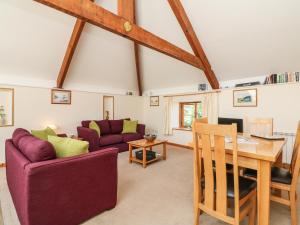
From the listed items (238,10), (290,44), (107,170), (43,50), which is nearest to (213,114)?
(290,44)

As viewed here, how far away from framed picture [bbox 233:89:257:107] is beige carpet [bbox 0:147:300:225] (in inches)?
79.6

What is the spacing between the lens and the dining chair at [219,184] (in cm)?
146

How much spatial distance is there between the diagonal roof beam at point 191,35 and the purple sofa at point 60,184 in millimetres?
2850

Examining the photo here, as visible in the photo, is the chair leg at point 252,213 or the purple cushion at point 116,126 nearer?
the chair leg at point 252,213

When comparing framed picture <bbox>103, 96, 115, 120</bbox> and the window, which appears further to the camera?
framed picture <bbox>103, 96, 115, 120</bbox>

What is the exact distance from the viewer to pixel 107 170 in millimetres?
2027

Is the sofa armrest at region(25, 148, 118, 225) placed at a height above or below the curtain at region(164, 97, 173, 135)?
below

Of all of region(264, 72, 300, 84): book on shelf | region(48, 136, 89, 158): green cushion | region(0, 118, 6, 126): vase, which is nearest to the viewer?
region(48, 136, 89, 158): green cushion

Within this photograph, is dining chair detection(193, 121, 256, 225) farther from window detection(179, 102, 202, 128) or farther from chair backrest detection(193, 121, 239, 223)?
window detection(179, 102, 202, 128)

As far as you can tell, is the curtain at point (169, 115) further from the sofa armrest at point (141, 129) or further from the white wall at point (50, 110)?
the white wall at point (50, 110)

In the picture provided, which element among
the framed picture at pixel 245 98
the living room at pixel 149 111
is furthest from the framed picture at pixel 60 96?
the framed picture at pixel 245 98

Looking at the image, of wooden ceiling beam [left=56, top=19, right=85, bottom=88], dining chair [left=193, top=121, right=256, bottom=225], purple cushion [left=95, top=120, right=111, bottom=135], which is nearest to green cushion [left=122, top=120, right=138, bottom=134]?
purple cushion [left=95, top=120, right=111, bottom=135]

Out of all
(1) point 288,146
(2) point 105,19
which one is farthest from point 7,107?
(1) point 288,146

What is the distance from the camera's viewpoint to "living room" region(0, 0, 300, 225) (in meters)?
1.64
